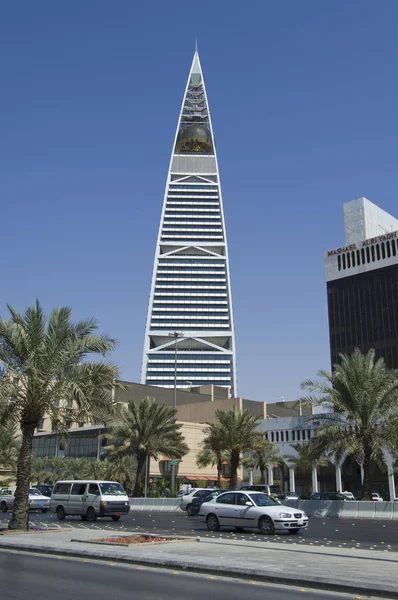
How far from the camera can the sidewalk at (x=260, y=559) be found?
11.4 meters

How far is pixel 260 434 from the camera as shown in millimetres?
51344

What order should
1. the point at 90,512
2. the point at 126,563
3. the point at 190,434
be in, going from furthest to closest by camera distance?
1. the point at 190,434
2. the point at 90,512
3. the point at 126,563

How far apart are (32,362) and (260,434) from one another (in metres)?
32.1

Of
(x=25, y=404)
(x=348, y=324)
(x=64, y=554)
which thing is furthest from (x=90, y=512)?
(x=348, y=324)

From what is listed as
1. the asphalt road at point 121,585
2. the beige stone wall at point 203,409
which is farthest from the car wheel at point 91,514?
the beige stone wall at point 203,409

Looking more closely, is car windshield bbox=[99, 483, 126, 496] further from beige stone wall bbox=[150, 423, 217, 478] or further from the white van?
beige stone wall bbox=[150, 423, 217, 478]

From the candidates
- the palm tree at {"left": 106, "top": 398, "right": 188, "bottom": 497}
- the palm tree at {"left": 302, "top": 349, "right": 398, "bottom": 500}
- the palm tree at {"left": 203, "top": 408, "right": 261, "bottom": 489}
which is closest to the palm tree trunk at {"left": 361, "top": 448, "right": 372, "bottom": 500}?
the palm tree at {"left": 302, "top": 349, "right": 398, "bottom": 500}

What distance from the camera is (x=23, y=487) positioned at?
912 inches

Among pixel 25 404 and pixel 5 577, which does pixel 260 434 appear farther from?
pixel 5 577

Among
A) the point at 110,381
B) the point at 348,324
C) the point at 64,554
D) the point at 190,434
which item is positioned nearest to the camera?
the point at 64,554

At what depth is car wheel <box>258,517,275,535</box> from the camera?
2137cm

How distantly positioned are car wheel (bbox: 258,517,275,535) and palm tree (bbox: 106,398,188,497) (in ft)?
92.3

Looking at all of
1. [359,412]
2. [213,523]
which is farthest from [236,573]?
[359,412]

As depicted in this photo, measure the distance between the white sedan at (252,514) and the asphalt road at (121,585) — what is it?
8426mm
